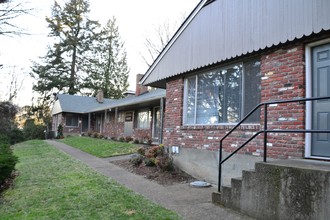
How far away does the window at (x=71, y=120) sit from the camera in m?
36.0

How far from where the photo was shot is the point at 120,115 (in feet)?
86.1

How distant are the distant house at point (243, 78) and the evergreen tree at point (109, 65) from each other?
3980 centimetres

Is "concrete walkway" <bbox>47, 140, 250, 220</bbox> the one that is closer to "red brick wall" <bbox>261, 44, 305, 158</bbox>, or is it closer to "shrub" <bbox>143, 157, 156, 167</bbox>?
"shrub" <bbox>143, 157, 156, 167</bbox>

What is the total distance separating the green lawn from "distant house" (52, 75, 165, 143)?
19.0 feet

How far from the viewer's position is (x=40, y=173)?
9.61 m

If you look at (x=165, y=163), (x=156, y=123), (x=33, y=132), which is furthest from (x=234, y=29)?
(x=33, y=132)

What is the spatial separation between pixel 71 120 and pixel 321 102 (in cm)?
3408

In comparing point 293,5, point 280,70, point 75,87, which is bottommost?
point 280,70

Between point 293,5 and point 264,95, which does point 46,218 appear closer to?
point 264,95

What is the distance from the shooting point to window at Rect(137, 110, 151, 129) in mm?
20688

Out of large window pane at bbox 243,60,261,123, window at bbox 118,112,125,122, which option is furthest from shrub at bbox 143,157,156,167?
window at bbox 118,112,125,122

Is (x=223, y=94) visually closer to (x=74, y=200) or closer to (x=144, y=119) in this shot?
(x=74, y=200)

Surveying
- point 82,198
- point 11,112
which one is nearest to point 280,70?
point 82,198

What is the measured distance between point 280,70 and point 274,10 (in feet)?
4.39
